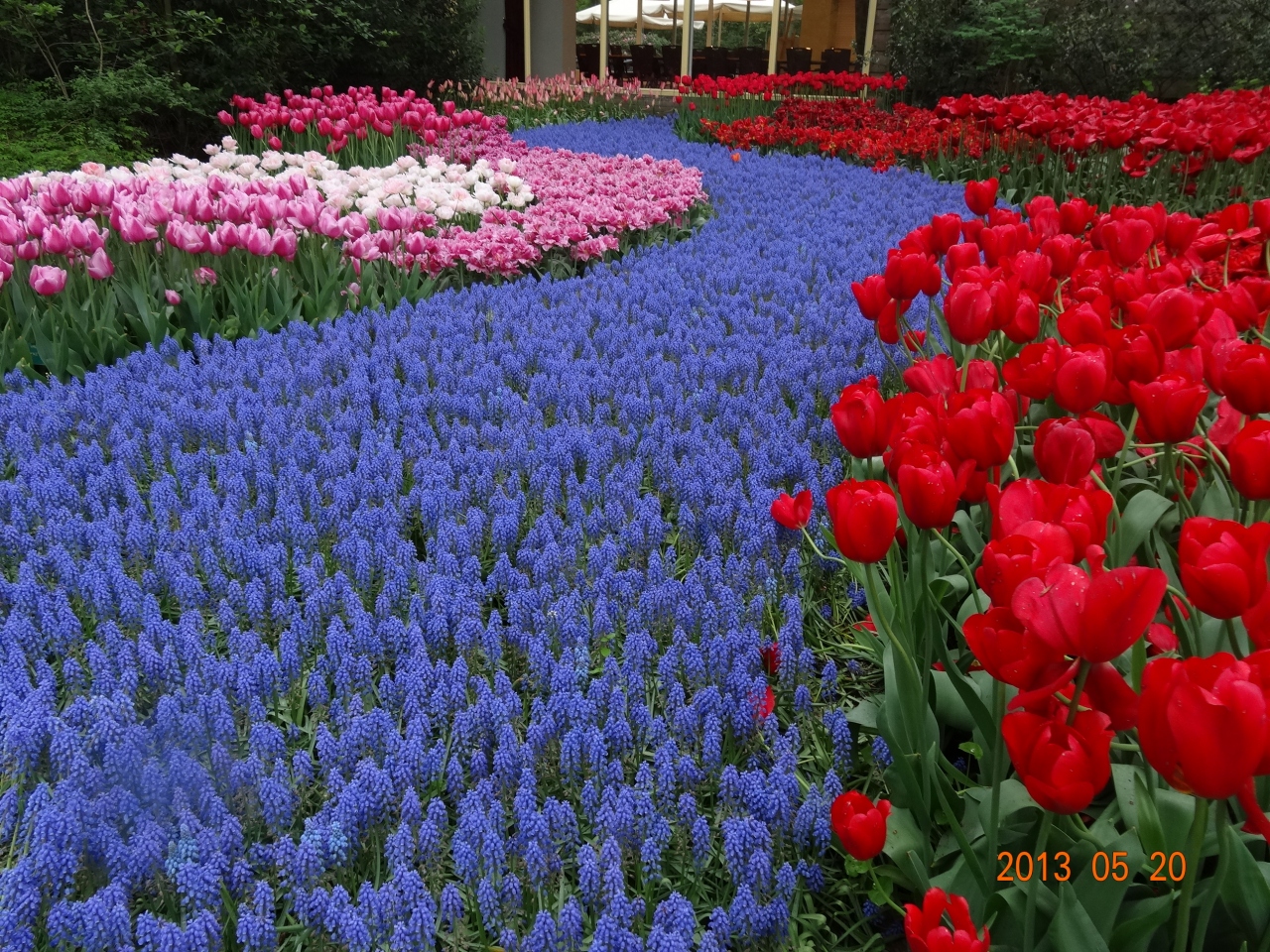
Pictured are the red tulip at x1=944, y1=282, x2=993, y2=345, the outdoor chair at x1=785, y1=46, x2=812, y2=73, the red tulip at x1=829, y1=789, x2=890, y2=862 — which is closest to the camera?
the red tulip at x1=829, y1=789, x2=890, y2=862

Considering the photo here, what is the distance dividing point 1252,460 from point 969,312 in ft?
A: 2.75

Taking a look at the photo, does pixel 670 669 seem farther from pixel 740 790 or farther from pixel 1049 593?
pixel 1049 593

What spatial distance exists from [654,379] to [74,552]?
1.88m

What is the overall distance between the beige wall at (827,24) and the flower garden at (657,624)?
24.7 meters

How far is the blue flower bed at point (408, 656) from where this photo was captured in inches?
57.7

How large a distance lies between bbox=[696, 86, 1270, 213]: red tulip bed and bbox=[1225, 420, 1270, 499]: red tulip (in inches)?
195

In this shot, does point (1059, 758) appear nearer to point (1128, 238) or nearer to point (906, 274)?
point (906, 274)

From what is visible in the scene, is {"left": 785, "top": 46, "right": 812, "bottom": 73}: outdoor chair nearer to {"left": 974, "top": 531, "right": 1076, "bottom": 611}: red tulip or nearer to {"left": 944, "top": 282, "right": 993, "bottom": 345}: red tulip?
{"left": 944, "top": 282, "right": 993, "bottom": 345}: red tulip

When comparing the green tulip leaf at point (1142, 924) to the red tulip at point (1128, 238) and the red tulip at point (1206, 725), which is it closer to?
the red tulip at point (1206, 725)

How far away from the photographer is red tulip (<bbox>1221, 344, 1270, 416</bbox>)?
4.89 feet

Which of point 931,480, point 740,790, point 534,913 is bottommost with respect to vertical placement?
point 534,913

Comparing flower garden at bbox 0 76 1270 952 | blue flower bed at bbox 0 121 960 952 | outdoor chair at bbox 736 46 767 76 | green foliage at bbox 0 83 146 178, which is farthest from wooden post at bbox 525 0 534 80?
blue flower bed at bbox 0 121 960 952

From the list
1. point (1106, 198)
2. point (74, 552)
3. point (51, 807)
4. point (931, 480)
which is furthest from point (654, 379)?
point (1106, 198)

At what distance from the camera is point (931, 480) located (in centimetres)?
134
